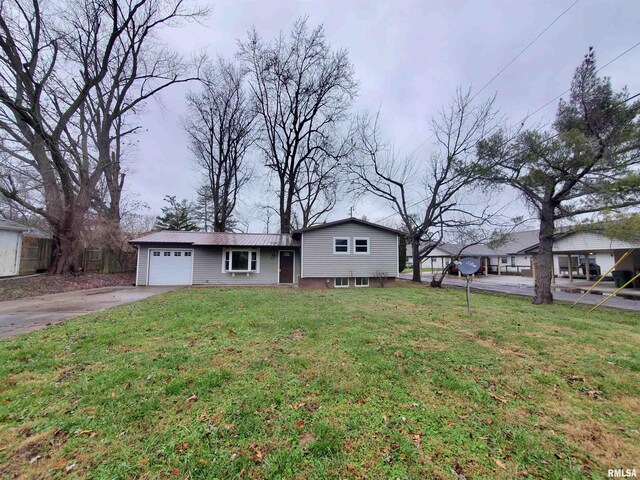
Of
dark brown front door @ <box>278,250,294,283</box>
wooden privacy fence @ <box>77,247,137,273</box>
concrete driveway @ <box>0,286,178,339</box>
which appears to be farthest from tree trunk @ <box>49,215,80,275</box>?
dark brown front door @ <box>278,250,294,283</box>

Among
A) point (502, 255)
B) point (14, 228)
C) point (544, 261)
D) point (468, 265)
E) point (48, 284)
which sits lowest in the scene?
point (48, 284)

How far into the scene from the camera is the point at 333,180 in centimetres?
2402

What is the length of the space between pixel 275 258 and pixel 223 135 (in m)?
14.4

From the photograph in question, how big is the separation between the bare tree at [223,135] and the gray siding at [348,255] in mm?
12814

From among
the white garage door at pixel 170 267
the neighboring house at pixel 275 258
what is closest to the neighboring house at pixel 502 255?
the neighboring house at pixel 275 258

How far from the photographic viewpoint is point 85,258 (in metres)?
17.4

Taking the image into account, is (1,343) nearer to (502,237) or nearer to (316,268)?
(316,268)

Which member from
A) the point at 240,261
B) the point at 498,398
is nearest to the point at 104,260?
the point at 240,261

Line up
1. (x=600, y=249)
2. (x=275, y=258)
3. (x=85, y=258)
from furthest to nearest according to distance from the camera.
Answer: (x=85, y=258)
(x=600, y=249)
(x=275, y=258)

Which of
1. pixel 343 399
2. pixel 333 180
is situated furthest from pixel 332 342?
pixel 333 180

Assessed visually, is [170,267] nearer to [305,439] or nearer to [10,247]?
[10,247]

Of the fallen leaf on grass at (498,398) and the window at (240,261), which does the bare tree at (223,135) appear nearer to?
the window at (240,261)

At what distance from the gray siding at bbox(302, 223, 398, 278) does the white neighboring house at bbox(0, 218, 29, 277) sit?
14.9m

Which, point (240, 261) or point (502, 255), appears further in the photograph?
point (502, 255)
